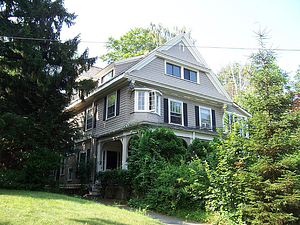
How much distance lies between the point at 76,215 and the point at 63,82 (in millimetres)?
8856

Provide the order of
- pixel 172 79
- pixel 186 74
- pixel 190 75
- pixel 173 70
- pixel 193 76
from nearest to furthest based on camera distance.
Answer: pixel 172 79 → pixel 173 70 → pixel 186 74 → pixel 190 75 → pixel 193 76

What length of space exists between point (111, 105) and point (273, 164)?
37.2 feet

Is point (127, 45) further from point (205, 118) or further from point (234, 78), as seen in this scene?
point (205, 118)

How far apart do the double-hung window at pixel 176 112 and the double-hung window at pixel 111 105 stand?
3.60 meters

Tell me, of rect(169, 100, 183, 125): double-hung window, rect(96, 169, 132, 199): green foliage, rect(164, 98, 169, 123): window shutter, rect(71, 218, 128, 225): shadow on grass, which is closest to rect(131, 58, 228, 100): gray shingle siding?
rect(169, 100, 183, 125): double-hung window

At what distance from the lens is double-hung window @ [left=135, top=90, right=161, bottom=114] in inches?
581

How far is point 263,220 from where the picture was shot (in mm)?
6980

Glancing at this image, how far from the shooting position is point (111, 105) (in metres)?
16.8

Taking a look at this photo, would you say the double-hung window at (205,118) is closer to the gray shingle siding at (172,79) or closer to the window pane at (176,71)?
the gray shingle siding at (172,79)

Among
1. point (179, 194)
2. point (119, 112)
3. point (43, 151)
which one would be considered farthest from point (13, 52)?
point (179, 194)

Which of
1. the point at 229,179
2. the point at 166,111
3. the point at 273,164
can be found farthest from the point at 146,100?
the point at 273,164

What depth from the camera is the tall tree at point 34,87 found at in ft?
38.3

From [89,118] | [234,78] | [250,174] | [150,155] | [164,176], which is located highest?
[234,78]

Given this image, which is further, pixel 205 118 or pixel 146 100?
pixel 205 118
